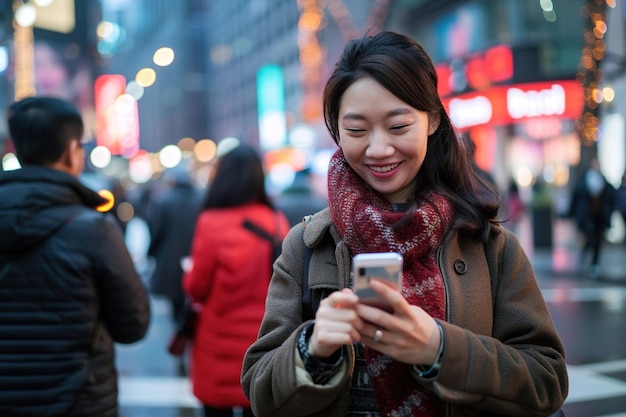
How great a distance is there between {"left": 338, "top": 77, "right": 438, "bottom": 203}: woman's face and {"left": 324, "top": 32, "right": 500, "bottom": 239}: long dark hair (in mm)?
27

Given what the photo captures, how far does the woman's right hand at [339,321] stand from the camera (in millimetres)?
1509

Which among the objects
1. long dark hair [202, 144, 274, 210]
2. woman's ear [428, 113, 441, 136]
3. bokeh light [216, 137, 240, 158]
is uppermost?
bokeh light [216, 137, 240, 158]

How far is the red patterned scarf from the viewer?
67.8 inches

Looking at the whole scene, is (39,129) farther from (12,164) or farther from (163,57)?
(163,57)

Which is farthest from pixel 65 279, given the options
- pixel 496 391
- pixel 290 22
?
pixel 290 22

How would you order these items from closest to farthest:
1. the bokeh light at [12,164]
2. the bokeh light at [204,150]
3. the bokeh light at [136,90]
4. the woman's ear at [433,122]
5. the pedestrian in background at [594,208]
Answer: the woman's ear at [433,122] → the bokeh light at [12,164] → the pedestrian in background at [594,208] → the bokeh light at [136,90] → the bokeh light at [204,150]

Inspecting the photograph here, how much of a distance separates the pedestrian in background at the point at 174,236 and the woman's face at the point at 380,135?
617 centimetres

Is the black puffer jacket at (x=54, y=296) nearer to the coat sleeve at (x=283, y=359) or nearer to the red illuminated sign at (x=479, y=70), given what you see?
the coat sleeve at (x=283, y=359)

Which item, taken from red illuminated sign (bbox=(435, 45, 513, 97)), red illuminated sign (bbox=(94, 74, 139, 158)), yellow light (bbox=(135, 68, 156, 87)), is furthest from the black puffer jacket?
red illuminated sign (bbox=(94, 74, 139, 158))

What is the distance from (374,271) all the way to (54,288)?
1.88 meters

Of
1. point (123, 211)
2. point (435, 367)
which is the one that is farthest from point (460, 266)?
point (123, 211)

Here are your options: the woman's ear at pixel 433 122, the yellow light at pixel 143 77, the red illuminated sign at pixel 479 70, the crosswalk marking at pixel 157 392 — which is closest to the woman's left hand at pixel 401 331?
the woman's ear at pixel 433 122

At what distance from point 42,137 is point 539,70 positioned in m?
25.5

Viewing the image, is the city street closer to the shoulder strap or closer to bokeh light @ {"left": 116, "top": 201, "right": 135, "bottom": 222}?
bokeh light @ {"left": 116, "top": 201, "right": 135, "bottom": 222}
